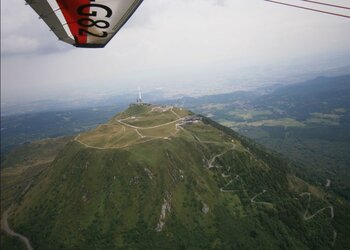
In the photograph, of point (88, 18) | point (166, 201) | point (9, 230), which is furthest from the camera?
point (9, 230)

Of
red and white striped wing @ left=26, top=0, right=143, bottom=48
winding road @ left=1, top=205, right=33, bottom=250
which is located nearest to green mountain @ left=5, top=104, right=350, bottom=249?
winding road @ left=1, top=205, right=33, bottom=250

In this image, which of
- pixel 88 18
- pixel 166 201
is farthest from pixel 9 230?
pixel 88 18

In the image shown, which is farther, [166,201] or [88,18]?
[166,201]

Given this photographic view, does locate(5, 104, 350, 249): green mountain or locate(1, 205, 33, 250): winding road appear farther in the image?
locate(1, 205, 33, 250): winding road

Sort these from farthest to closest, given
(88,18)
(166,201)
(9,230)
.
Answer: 1. (9,230)
2. (166,201)
3. (88,18)

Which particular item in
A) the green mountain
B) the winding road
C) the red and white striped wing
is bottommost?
the winding road

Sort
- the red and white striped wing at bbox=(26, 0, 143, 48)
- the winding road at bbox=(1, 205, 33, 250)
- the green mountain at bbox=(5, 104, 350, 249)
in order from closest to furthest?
the red and white striped wing at bbox=(26, 0, 143, 48), the green mountain at bbox=(5, 104, 350, 249), the winding road at bbox=(1, 205, 33, 250)

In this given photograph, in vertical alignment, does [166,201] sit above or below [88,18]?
below

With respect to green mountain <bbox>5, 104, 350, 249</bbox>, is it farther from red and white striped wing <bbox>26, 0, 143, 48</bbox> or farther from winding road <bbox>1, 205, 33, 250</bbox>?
red and white striped wing <bbox>26, 0, 143, 48</bbox>

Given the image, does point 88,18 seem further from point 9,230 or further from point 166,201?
point 9,230

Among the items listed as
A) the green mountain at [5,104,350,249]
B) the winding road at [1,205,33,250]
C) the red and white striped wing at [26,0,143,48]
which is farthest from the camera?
the winding road at [1,205,33,250]
